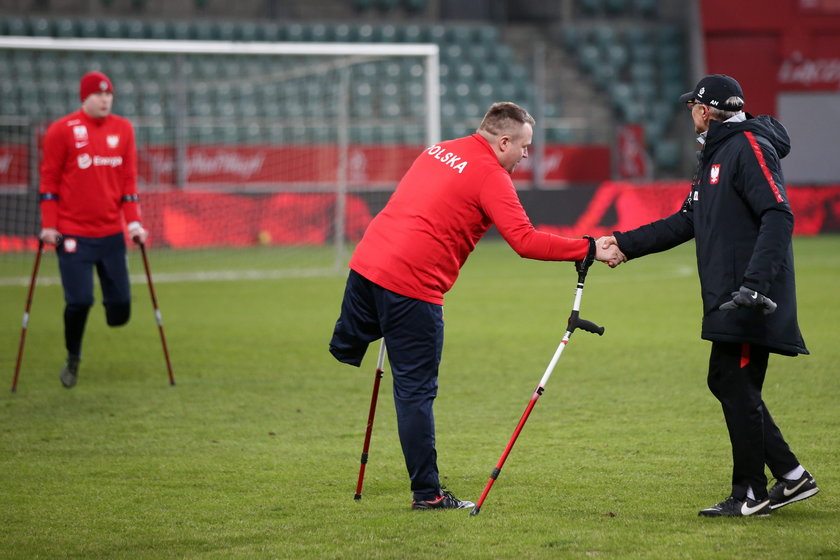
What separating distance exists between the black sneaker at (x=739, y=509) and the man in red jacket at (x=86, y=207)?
5.49 m

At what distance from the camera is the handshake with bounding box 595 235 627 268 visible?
592cm

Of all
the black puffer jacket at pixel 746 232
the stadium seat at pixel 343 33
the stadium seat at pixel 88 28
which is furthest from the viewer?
the stadium seat at pixel 343 33

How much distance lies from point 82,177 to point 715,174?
5.73 meters

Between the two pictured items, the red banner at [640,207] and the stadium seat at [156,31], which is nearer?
the red banner at [640,207]

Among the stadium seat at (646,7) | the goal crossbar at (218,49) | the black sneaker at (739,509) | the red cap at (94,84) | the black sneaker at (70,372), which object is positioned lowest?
the black sneaker at (70,372)

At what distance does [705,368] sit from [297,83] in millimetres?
16459

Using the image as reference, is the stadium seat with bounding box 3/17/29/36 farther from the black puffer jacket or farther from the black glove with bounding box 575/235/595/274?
the black puffer jacket

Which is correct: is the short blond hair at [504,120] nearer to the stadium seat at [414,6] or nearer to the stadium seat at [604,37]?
the stadium seat at [414,6]

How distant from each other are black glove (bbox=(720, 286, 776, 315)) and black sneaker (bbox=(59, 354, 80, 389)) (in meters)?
6.05

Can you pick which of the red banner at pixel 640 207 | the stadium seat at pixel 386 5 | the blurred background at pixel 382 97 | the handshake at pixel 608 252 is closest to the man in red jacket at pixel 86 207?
the handshake at pixel 608 252

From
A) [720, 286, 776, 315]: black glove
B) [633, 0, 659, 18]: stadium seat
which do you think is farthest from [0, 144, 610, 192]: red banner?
[720, 286, 776, 315]: black glove

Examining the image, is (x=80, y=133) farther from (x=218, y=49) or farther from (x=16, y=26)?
(x=16, y=26)

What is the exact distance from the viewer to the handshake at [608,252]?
5922mm

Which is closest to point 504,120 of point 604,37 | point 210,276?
point 210,276
